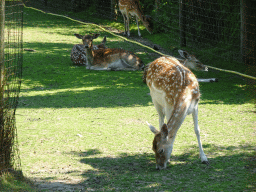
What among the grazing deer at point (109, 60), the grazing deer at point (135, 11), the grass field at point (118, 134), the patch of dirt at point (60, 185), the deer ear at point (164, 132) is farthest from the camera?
the grazing deer at point (135, 11)

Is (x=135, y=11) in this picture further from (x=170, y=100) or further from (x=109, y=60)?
(x=170, y=100)

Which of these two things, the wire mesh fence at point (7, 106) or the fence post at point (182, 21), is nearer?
the wire mesh fence at point (7, 106)

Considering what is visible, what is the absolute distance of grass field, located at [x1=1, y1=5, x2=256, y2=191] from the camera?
4.12 m

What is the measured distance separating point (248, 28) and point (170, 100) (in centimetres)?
504

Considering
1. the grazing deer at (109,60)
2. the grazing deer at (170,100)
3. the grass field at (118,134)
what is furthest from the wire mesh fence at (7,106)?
the grazing deer at (109,60)

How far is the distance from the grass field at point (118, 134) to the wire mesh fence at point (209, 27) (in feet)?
2.64

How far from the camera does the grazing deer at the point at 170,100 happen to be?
14.3 ft

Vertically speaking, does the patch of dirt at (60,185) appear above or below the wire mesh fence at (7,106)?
below

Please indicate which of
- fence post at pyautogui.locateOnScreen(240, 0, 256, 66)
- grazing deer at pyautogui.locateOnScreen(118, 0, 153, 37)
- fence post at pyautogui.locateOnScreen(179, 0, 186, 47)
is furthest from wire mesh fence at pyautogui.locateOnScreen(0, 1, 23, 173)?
grazing deer at pyautogui.locateOnScreen(118, 0, 153, 37)

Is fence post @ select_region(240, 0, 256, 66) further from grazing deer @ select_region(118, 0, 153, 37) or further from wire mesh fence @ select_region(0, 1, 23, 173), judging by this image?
wire mesh fence @ select_region(0, 1, 23, 173)

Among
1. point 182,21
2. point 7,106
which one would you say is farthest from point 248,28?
point 7,106

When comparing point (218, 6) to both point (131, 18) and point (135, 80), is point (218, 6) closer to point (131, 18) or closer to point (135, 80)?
point (135, 80)

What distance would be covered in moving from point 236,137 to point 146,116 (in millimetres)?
1843

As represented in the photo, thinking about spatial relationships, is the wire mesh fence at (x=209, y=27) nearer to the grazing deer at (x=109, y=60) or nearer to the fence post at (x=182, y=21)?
the fence post at (x=182, y=21)
